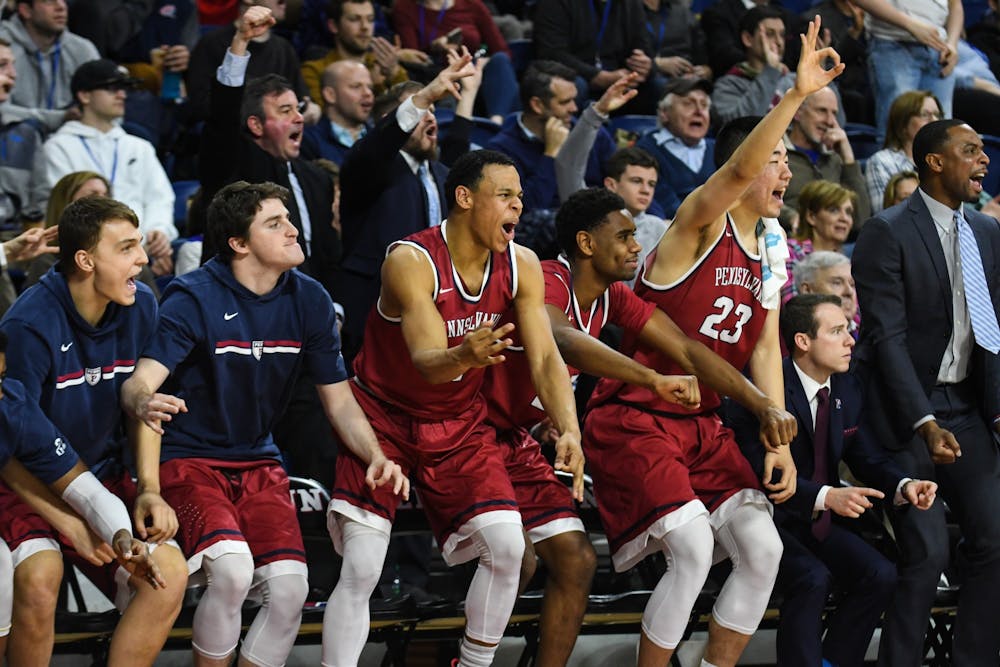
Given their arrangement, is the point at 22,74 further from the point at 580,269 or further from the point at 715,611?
the point at 715,611

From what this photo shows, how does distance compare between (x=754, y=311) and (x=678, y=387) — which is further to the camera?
(x=754, y=311)

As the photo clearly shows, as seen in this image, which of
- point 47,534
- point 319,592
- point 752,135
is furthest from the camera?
point 319,592

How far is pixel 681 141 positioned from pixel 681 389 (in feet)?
13.6

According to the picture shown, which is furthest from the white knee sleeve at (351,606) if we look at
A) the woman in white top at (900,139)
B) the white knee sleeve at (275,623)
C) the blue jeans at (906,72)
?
the blue jeans at (906,72)

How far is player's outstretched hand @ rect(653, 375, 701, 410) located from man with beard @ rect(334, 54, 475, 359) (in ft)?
6.49

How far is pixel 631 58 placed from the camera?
9922 millimetres

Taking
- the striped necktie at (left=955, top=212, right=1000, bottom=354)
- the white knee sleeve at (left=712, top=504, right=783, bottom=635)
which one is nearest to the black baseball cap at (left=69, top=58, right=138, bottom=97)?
the white knee sleeve at (left=712, top=504, right=783, bottom=635)

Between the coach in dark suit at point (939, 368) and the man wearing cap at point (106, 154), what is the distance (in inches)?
140

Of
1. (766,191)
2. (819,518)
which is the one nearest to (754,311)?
(766,191)

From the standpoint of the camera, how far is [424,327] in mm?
4883

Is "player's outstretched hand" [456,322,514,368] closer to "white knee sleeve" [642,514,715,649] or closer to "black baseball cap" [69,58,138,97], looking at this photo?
"white knee sleeve" [642,514,715,649]

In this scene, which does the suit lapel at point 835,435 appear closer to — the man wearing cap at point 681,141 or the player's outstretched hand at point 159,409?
the player's outstretched hand at point 159,409

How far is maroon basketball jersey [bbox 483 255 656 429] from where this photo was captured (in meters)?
5.40

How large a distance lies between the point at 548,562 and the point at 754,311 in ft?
4.14
